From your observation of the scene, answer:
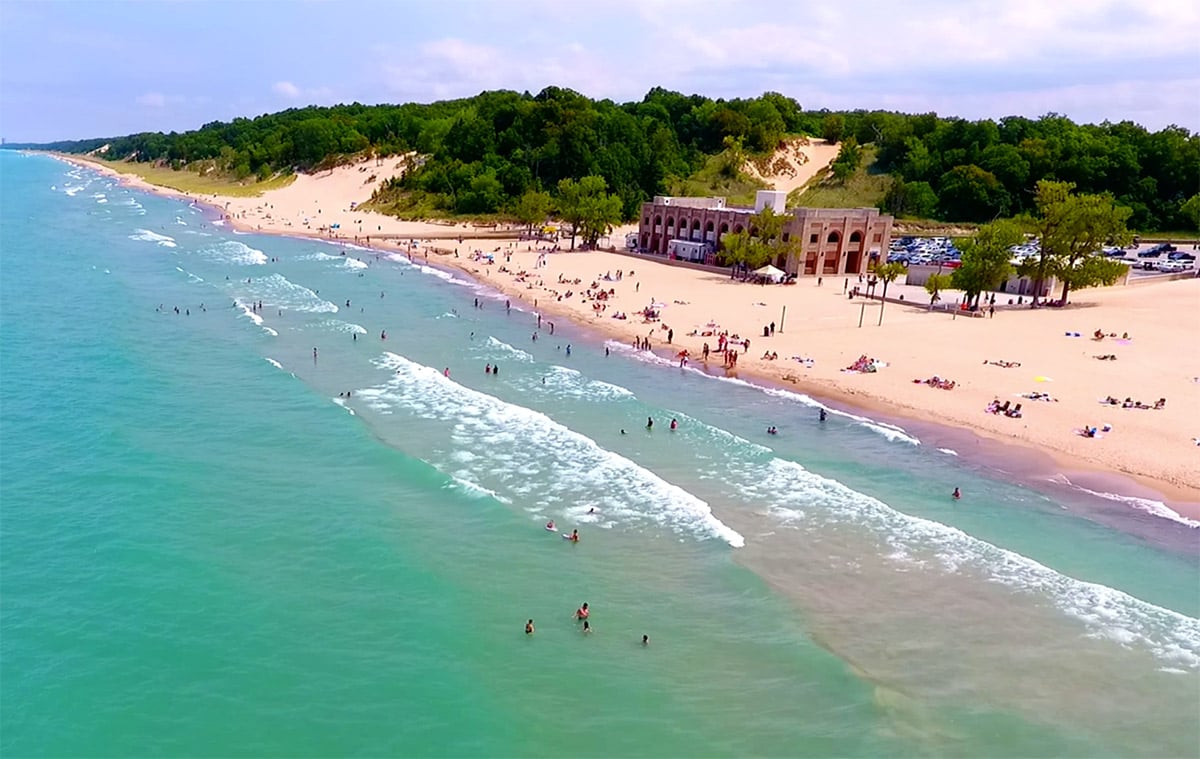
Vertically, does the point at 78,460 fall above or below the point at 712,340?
below

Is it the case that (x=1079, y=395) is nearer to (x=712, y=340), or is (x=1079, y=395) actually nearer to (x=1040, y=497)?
(x=1040, y=497)

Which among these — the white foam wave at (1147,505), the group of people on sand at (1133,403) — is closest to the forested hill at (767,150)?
the group of people on sand at (1133,403)

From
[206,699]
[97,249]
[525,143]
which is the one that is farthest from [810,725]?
[525,143]

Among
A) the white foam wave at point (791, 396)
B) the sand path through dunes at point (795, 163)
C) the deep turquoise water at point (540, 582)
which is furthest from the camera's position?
the sand path through dunes at point (795, 163)

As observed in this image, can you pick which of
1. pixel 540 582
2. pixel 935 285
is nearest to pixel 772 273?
pixel 935 285

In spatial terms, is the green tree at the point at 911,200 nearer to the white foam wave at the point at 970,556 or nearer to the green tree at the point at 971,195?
the green tree at the point at 971,195
